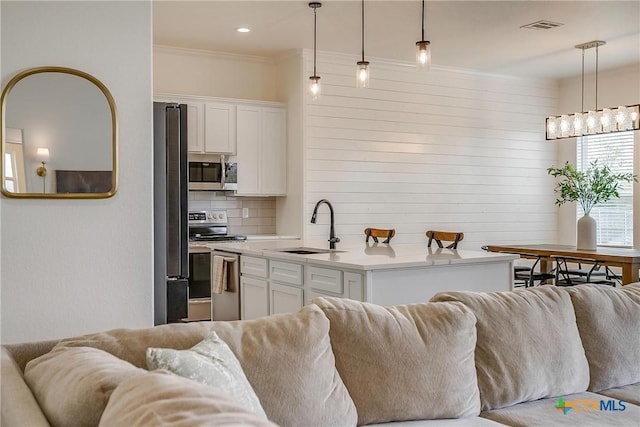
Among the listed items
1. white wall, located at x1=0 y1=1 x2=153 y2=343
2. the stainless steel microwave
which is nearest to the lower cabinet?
white wall, located at x1=0 y1=1 x2=153 y2=343

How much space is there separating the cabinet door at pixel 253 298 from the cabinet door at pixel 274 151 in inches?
80.5

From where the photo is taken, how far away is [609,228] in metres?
8.03

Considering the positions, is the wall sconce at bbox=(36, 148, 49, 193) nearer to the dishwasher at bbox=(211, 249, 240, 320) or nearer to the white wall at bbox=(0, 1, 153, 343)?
the white wall at bbox=(0, 1, 153, 343)

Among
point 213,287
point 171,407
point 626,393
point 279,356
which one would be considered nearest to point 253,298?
point 213,287

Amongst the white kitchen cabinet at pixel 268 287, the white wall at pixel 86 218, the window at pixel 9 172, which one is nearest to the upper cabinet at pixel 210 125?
the white kitchen cabinet at pixel 268 287

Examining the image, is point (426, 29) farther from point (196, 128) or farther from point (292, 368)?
point (292, 368)

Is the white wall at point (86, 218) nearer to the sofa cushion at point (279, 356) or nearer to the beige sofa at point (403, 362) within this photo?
the beige sofa at point (403, 362)

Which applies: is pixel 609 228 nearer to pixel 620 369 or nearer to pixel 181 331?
pixel 620 369

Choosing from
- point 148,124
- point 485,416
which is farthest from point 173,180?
point 485,416

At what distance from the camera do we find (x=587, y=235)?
234 inches

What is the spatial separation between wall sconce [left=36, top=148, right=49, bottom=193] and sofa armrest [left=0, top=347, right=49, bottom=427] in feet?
3.41

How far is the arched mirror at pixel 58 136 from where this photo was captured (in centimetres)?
263

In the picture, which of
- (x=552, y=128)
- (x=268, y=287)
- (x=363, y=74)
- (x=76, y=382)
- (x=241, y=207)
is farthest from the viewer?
(x=241, y=207)

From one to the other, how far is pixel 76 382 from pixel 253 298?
358 centimetres
